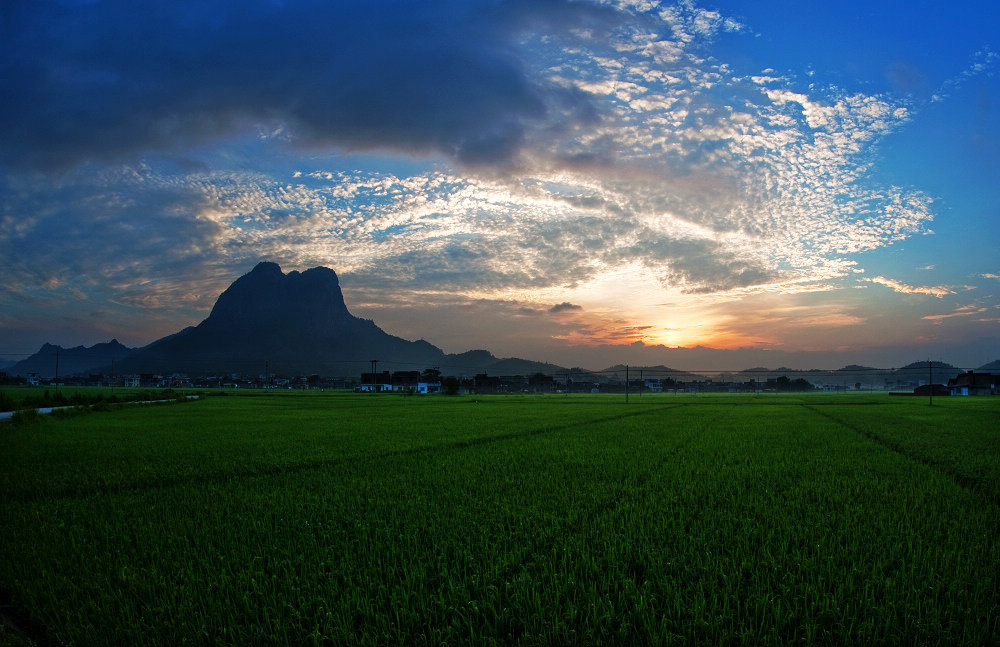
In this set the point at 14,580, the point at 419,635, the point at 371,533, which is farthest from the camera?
the point at 371,533

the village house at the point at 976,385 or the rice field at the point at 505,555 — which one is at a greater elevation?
the rice field at the point at 505,555

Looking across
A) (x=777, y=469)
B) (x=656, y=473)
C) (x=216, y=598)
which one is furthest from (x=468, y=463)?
(x=216, y=598)

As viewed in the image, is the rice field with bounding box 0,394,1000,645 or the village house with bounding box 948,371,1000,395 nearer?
the rice field with bounding box 0,394,1000,645

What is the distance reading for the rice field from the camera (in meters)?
2.75

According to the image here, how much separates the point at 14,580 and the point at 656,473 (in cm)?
731

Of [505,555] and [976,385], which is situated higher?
[505,555]

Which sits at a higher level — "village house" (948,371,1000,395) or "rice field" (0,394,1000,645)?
"rice field" (0,394,1000,645)

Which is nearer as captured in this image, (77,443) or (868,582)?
(868,582)

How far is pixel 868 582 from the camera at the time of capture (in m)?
3.16

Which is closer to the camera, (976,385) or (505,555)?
(505,555)

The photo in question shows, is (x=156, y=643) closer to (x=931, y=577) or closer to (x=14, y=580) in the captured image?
A: (x=14, y=580)

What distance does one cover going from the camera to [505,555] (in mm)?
3740

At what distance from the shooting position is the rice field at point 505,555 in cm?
275

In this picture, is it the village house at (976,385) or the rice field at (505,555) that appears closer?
the rice field at (505,555)
